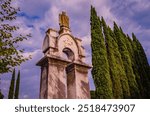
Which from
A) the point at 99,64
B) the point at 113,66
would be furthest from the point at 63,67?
the point at 113,66

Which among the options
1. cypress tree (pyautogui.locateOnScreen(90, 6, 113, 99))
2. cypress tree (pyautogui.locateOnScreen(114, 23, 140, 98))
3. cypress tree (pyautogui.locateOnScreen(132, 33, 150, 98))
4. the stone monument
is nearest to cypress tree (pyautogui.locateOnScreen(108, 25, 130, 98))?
cypress tree (pyautogui.locateOnScreen(114, 23, 140, 98))

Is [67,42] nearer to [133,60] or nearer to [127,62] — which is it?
[127,62]

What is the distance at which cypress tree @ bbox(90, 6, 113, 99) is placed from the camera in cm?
1579

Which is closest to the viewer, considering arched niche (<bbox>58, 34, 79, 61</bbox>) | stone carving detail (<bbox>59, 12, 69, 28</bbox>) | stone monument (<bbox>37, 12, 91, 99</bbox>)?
stone monument (<bbox>37, 12, 91, 99</bbox>)

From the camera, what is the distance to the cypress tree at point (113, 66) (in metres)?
17.8

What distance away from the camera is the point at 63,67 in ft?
Result: 39.8

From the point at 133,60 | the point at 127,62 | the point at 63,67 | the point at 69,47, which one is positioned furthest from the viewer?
the point at 133,60

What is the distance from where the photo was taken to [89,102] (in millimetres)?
6004

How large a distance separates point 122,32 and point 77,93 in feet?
48.9

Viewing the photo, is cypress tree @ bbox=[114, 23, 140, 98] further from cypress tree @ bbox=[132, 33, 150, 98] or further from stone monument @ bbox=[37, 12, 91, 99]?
stone monument @ bbox=[37, 12, 91, 99]

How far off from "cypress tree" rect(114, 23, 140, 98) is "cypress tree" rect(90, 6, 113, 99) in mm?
4325

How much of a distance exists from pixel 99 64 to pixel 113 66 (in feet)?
8.53

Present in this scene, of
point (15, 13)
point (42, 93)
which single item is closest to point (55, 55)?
point (42, 93)

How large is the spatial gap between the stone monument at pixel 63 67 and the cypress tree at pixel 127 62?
8.59m
